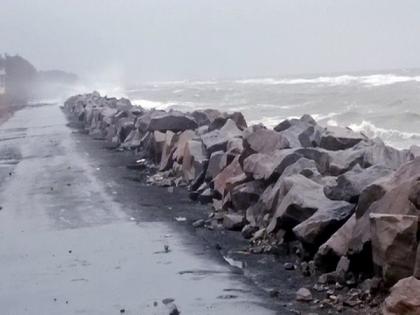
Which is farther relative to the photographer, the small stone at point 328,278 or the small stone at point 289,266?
the small stone at point 289,266

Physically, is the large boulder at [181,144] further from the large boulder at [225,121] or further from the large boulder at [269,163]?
the large boulder at [269,163]

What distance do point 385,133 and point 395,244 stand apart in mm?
17781

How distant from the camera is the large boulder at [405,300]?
5652 mm

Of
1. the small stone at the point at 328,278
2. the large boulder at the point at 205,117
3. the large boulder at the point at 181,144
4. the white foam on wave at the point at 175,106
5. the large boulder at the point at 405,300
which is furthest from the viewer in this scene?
the white foam on wave at the point at 175,106

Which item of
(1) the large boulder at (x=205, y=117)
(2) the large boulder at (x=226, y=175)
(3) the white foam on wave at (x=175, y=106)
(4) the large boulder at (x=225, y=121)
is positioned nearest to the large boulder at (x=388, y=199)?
(2) the large boulder at (x=226, y=175)

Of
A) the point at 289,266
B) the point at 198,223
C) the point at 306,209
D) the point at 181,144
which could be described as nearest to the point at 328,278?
the point at 289,266

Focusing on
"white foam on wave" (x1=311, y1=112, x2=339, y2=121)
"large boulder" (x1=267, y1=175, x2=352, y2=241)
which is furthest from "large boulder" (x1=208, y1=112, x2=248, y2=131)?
"white foam on wave" (x1=311, y1=112, x2=339, y2=121)

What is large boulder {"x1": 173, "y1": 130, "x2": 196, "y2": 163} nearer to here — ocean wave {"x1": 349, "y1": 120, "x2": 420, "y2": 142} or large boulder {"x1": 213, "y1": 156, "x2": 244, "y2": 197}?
large boulder {"x1": 213, "y1": 156, "x2": 244, "y2": 197}

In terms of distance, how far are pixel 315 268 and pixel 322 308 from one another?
1.20 m

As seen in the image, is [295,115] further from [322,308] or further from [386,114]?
[322,308]

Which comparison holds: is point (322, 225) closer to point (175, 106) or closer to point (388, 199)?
point (388, 199)

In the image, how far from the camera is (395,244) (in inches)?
268

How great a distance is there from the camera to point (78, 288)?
781 cm

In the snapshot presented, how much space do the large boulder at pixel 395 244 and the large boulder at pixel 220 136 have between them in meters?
7.25
